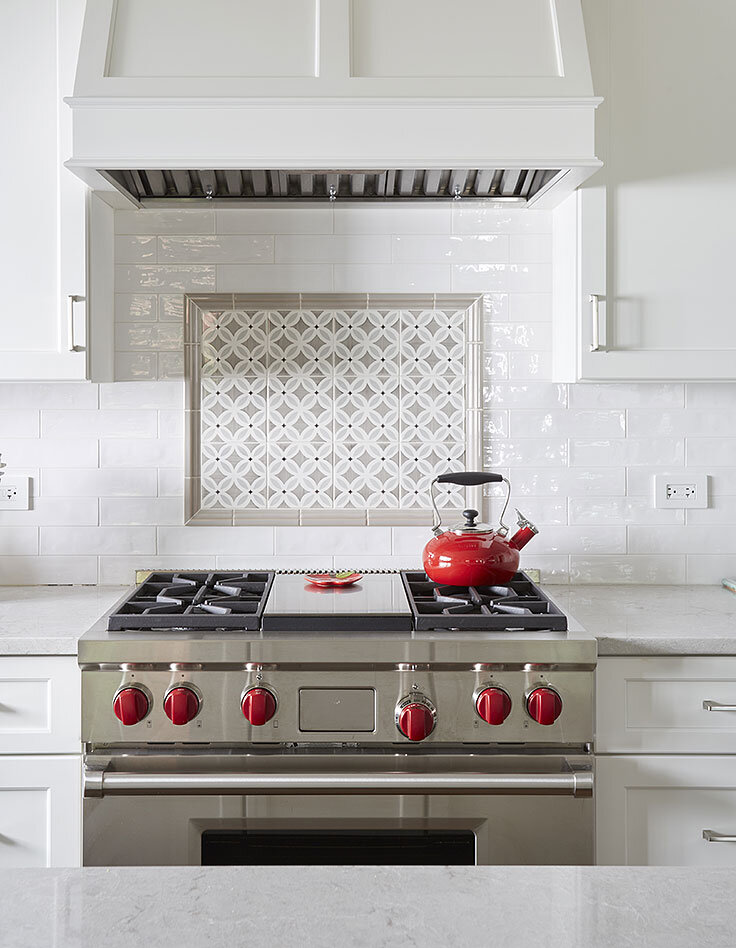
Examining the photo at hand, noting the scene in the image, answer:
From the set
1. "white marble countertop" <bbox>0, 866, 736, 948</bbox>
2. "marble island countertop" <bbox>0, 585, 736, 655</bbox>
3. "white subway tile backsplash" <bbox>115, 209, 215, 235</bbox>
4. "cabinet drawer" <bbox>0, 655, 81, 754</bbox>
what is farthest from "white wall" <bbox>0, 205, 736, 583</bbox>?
"white marble countertop" <bbox>0, 866, 736, 948</bbox>

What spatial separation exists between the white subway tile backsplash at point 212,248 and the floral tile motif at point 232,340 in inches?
6.0

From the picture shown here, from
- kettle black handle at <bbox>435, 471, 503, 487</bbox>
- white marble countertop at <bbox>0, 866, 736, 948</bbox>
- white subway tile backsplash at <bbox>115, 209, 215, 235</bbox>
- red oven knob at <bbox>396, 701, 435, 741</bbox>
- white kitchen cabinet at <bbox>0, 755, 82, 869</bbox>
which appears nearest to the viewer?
white marble countertop at <bbox>0, 866, 736, 948</bbox>

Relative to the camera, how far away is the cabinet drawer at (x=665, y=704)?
182 cm

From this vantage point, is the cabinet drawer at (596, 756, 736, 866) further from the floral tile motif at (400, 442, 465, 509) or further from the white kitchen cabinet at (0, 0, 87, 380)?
the white kitchen cabinet at (0, 0, 87, 380)

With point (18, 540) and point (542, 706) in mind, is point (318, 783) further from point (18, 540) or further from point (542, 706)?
point (18, 540)

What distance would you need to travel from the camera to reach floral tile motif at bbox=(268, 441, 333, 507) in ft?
8.00

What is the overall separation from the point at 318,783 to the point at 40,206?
1.43 m

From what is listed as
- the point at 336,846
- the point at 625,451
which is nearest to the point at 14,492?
the point at 336,846

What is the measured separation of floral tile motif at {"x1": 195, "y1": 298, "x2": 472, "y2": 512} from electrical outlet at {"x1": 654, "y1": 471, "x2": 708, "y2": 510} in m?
0.55

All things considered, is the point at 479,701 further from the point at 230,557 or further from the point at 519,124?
the point at 519,124

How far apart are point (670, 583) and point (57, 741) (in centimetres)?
163

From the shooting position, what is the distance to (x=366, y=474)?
2443mm

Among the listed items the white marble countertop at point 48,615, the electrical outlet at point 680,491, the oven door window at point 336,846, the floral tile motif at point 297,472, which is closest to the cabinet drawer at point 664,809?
the oven door window at point 336,846

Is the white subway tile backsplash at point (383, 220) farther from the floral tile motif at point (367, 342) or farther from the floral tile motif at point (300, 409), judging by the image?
the floral tile motif at point (300, 409)
